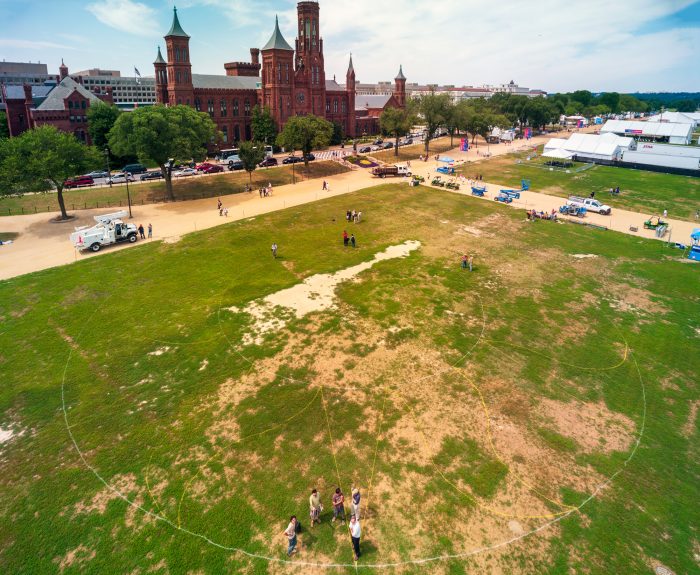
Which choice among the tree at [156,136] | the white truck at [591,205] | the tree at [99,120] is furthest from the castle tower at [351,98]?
the white truck at [591,205]

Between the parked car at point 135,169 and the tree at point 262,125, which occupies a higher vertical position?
the tree at point 262,125

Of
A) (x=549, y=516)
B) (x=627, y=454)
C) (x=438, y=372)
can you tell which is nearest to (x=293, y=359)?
(x=438, y=372)

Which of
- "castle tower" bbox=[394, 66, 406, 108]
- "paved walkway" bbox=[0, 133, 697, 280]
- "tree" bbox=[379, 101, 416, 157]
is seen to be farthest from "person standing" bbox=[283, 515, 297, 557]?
"castle tower" bbox=[394, 66, 406, 108]

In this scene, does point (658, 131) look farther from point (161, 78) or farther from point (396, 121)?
point (161, 78)

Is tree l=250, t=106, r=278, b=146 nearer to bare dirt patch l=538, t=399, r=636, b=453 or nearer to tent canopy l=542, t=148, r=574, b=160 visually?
tent canopy l=542, t=148, r=574, b=160

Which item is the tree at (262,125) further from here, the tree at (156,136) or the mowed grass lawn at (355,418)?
the mowed grass lawn at (355,418)

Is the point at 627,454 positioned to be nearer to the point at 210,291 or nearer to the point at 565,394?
the point at 565,394
